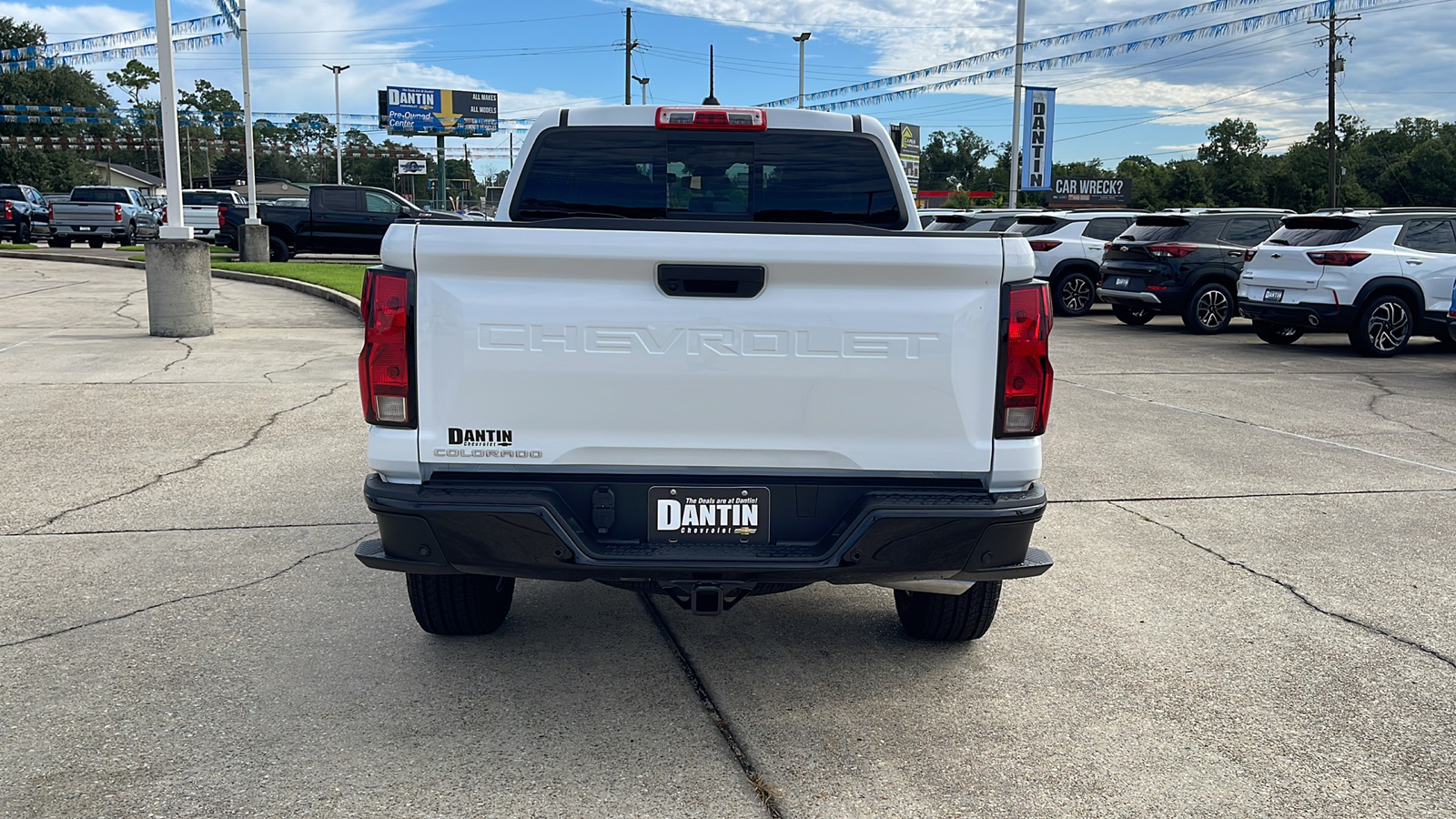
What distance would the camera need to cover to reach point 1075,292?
20.2 metres

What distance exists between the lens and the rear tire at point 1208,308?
16.9 metres

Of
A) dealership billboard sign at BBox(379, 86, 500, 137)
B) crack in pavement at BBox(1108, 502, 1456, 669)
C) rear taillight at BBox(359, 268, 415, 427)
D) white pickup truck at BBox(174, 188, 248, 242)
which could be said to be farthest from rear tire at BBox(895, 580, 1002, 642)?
dealership billboard sign at BBox(379, 86, 500, 137)

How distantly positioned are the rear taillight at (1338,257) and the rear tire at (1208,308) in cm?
278

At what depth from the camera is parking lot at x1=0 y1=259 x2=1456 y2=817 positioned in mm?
3295

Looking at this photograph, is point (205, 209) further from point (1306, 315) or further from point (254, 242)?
point (1306, 315)

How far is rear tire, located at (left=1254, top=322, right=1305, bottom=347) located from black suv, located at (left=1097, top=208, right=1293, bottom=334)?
1169mm

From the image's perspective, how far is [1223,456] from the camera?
817 cm

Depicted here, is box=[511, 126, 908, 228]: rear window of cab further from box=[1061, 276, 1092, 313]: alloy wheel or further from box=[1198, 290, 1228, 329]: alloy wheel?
box=[1061, 276, 1092, 313]: alloy wheel

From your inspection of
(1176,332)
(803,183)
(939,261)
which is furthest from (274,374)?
(1176,332)

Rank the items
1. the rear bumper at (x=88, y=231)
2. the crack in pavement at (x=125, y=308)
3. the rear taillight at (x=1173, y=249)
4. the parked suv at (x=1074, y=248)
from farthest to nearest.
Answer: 1. the rear bumper at (x=88, y=231)
2. the parked suv at (x=1074, y=248)
3. the rear taillight at (x=1173, y=249)
4. the crack in pavement at (x=125, y=308)

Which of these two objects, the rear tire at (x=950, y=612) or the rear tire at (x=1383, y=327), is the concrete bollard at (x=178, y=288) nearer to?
the rear tire at (x=950, y=612)

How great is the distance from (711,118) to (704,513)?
2.01 meters

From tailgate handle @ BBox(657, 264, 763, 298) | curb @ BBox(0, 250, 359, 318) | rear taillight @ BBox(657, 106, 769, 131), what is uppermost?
rear taillight @ BBox(657, 106, 769, 131)

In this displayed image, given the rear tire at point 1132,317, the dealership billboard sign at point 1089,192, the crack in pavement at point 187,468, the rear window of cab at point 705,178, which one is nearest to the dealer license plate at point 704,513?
the rear window of cab at point 705,178
